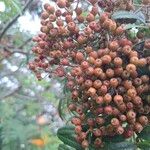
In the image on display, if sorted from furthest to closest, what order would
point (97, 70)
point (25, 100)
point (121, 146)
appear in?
point (25, 100) → point (121, 146) → point (97, 70)

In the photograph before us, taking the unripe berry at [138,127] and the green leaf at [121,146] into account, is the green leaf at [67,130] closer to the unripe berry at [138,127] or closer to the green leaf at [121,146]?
the green leaf at [121,146]

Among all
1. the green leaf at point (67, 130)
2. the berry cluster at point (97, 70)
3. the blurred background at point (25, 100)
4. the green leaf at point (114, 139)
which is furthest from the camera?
the blurred background at point (25, 100)

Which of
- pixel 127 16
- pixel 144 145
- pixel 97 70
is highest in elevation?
pixel 127 16

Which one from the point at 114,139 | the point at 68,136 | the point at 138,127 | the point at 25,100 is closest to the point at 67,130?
the point at 68,136

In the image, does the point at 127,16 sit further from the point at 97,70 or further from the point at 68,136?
the point at 68,136

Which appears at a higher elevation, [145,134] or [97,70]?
[97,70]

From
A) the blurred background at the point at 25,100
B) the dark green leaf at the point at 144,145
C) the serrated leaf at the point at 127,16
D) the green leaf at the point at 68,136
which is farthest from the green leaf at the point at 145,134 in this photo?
the blurred background at the point at 25,100
